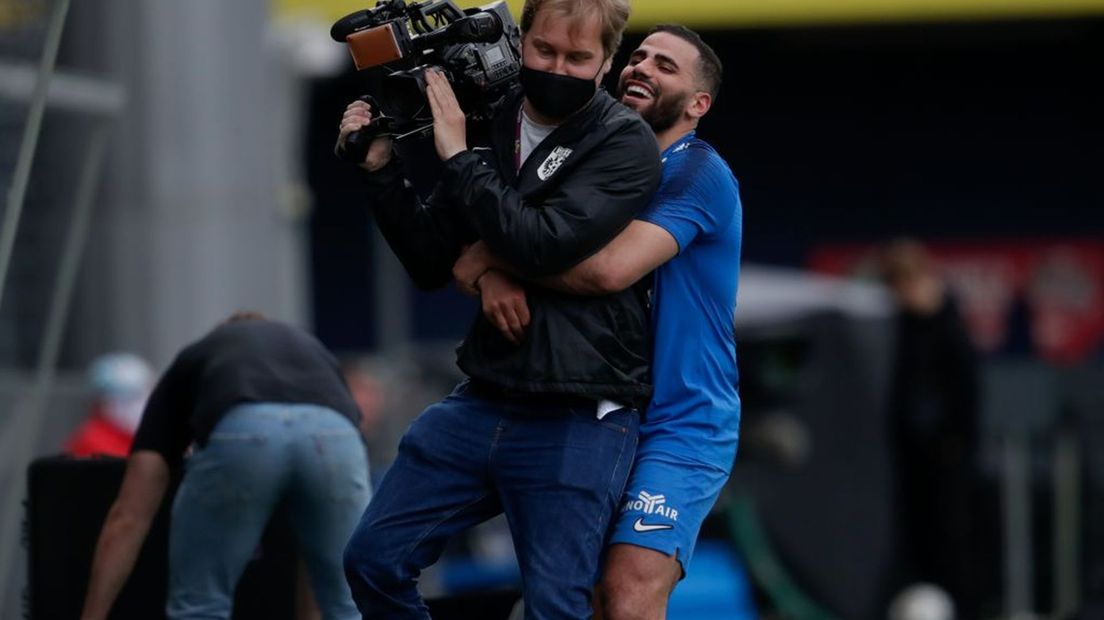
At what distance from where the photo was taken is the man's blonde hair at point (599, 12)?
5.25 meters

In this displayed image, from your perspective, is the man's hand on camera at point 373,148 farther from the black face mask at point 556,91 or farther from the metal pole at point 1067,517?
the metal pole at point 1067,517

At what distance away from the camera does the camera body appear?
5391 millimetres

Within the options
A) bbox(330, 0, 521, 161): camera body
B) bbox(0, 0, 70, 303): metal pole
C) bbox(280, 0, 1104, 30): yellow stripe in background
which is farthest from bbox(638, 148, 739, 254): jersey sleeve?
bbox(280, 0, 1104, 30): yellow stripe in background

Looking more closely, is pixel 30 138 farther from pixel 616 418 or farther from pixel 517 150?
pixel 616 418

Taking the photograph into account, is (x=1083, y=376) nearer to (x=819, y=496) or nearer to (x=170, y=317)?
(x=819, y=496)

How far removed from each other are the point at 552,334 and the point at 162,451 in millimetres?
1798

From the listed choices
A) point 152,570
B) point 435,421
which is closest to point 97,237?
point 152,570

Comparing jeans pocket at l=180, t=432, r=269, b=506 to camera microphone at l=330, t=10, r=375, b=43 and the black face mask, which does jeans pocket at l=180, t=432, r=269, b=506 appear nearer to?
camera microphone at l=330, t=10, r=375, b=43

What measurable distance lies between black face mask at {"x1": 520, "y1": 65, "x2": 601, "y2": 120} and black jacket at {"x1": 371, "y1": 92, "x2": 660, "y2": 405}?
4 centimetres

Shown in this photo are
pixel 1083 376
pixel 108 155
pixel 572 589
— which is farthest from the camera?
pixel 1083 376

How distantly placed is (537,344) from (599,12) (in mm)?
784

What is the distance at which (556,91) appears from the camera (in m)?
5.29

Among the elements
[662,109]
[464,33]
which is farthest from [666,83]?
[464,33]

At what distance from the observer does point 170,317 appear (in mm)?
12258
